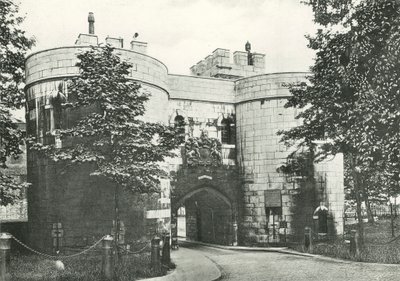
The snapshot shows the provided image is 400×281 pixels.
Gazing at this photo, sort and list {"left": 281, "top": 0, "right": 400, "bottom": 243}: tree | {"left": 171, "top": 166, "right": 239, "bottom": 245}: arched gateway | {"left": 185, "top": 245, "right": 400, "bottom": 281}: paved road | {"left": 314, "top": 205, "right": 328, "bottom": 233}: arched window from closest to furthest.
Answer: {"left": 281, "top": 0, "right": 400, "bottom": 243}: tree < {"left": 185, "top": 245, "right": 400, "bottom": 281}: paved road < {"left": 171, "top": 166, "right": 239, "bottom": 245}: arched gateway < {"left": 314, "top": 205, "right": 328, "bottom": 233}: arched window

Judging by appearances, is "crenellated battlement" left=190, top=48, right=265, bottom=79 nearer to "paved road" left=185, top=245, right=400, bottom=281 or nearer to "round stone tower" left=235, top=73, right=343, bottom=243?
"round stone tower" left=235, top=73, right=343, bottom=243

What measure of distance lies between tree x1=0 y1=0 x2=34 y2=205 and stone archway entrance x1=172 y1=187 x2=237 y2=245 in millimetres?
7551

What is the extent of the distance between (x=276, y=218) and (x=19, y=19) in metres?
13.1

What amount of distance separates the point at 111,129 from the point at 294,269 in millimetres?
6660

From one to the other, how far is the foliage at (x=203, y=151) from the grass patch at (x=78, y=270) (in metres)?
6.36

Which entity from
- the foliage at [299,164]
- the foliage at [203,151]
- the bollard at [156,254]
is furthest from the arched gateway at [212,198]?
the bollard at [156,254]

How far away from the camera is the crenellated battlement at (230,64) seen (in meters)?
22.6

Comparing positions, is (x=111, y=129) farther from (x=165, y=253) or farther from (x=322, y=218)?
→ (x=322, y=218)

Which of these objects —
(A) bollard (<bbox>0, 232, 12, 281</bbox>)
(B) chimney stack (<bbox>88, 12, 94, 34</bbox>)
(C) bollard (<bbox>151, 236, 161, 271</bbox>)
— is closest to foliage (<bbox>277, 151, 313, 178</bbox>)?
(C) bollard (<bbox>151, 236, 161, 271</bbox>)

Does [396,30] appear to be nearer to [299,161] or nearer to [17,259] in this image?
[299,161]

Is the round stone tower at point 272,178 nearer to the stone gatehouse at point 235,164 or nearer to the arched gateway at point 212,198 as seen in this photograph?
the stone gatehouse at point 235,164

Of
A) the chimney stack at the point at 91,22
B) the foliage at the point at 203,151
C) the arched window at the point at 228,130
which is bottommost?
the foliage at the point at 203,151

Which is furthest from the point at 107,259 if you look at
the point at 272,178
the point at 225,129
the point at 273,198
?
the point at 225,129

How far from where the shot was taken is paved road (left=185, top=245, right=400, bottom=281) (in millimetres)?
11289
